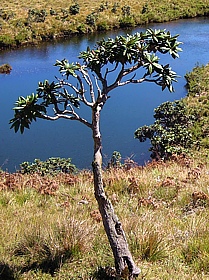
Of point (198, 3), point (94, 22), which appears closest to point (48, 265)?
point (94, 22)

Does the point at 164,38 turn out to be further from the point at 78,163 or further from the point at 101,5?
the point at 101,5

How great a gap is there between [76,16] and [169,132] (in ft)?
99.1

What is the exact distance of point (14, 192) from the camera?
643 cm

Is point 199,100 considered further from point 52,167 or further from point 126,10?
point 126,10

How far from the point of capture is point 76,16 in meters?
41.1

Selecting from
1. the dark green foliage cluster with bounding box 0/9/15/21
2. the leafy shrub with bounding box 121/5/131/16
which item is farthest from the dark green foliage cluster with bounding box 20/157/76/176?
the leafy shrub with bounding box 121/5/131/16

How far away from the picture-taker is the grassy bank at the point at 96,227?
377cm

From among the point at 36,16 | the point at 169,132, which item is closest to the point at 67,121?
the point at 169,132

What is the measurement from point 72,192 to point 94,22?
35784 mm

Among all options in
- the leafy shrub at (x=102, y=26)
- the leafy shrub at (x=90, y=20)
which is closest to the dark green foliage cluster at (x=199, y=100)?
the leafy shrub at (x=102, y=26)

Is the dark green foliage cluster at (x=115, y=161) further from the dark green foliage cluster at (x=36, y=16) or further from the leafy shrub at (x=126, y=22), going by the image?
the leafy shrub at (x=126, y=22)

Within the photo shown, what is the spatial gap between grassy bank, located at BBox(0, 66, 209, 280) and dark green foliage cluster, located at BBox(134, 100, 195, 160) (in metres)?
5.34

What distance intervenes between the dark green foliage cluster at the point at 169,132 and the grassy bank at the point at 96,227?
534 cm

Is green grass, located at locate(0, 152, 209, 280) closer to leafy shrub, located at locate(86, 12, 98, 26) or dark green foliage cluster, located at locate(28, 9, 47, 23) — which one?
dark green foliage cluster, located at locate(28, 9, 47, 23)
